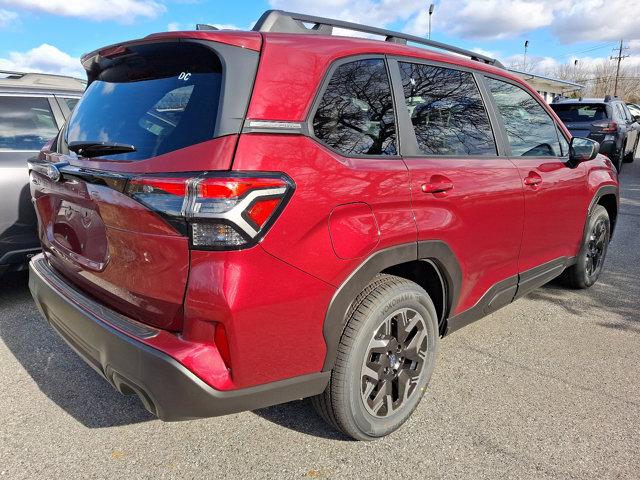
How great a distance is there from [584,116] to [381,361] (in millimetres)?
10177

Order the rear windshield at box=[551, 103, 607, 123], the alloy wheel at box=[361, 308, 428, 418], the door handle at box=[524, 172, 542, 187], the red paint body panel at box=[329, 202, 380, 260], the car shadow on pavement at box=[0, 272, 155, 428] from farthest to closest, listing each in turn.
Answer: the rear windshield at box=[551, 103, 607, 123] < the door handle at box=[524, 172, 542, 187] < the car shadow on pavement at box=[0, 272, 155, 428] < the alloy wheel at box=[361, 308, 428, 418] < the red paint body panel at box=[329, 202, 380, 260]

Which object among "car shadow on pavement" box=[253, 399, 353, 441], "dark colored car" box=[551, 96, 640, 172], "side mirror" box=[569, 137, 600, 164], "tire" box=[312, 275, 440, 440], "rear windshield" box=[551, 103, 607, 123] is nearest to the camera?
"tire" box=[312, 275, 440, 440]

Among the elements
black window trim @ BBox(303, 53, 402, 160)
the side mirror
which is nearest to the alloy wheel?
black window trim @ BBox(303, 53, 402, 160)

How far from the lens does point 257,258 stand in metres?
1.79

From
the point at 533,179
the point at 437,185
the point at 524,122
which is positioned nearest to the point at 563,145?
the point at 524,122

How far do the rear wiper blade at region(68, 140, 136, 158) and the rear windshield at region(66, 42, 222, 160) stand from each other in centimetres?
3

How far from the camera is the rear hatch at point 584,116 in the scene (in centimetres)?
1009

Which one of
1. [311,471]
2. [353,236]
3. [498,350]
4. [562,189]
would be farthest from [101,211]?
[562,189]

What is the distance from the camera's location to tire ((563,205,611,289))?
421cm

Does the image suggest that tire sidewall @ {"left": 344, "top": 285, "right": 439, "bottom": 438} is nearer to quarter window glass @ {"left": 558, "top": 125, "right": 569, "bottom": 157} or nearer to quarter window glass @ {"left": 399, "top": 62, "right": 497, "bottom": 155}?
quarter window glass @ {"left": 399, "top": 62, "right": 497, "bottom": 155}

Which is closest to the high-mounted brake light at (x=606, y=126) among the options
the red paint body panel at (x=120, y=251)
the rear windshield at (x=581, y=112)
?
the rear windshield at (x=581, y=112)

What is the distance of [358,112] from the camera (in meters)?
2.24

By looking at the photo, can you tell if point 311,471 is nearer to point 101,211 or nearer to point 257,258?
point 257,258

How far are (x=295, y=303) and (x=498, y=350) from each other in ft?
6.71
